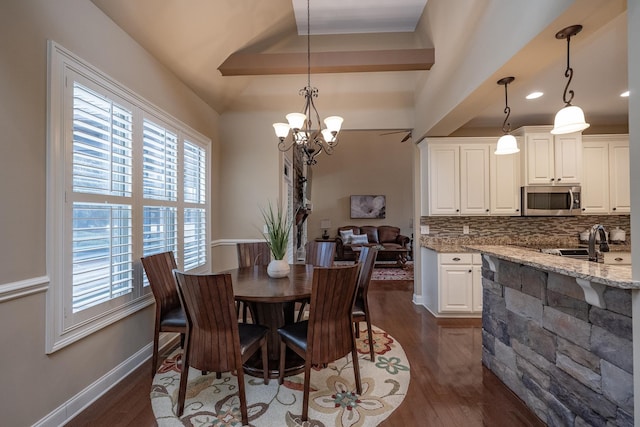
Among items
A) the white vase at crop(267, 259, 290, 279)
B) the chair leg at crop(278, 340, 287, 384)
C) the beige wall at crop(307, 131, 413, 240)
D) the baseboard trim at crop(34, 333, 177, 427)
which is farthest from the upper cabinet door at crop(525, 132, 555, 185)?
the beige wall at crop(307, 131, 413, 240)

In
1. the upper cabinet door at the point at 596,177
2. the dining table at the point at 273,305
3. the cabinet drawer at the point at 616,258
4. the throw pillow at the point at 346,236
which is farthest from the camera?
the throw pillow at the point at 346,236

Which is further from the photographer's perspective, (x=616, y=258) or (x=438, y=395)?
(x=616, y=258)

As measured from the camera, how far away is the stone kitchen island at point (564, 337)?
137cm

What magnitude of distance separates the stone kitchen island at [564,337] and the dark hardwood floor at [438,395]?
151 mm

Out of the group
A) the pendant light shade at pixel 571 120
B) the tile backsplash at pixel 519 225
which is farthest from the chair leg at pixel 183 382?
the tile backsplash at pixel 519 225

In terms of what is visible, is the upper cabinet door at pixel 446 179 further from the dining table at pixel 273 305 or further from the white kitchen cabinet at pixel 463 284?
the dining table at pixel 273 305

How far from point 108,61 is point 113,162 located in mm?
752

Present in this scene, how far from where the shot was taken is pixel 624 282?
3.99 ft

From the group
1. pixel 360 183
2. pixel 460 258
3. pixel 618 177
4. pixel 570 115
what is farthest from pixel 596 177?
pixel 360 183

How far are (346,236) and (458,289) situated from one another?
16.3 ft

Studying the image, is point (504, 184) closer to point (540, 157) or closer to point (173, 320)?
point (540, 157)

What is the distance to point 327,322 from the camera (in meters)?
1.93

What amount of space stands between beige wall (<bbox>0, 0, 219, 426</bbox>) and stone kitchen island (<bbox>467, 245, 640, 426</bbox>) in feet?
9.50

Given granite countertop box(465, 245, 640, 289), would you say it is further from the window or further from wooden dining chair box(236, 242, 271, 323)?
the window
